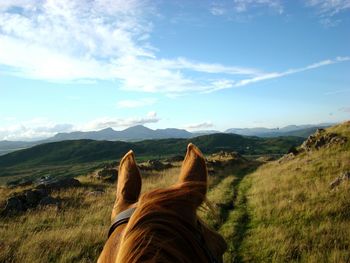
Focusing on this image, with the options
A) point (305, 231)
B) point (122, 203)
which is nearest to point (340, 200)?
point (305, 231)

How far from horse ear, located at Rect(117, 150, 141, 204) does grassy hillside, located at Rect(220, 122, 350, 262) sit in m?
6.35

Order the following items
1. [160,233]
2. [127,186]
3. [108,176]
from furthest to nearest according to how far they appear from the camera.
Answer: [108,176] < [127,186] < [160,233]

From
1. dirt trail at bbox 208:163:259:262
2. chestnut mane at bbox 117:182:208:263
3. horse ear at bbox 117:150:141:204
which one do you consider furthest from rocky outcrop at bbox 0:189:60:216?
chestnut mane at bbox 117:182:208:263

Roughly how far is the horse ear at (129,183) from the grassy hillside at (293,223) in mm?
6353

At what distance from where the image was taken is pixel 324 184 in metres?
14.5

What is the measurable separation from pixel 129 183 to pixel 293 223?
29.5 feet

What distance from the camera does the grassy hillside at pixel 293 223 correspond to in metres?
8.46

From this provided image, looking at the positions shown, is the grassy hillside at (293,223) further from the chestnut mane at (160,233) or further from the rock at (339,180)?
the chestnut mane at (160,233)

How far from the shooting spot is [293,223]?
10625mm

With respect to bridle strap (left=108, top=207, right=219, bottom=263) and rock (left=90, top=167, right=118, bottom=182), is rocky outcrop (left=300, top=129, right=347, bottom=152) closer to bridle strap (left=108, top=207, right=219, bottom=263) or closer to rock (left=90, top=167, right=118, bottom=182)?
rock (left=90, top=167, right=118, bottom=182)

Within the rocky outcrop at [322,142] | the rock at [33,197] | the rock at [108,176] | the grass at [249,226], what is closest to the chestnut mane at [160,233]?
the grass at [249,226]

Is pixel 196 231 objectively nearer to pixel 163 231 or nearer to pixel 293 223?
pixel 163 231

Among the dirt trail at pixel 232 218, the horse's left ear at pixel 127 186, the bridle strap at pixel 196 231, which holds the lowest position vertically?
the dirt trail at pixel 232 218

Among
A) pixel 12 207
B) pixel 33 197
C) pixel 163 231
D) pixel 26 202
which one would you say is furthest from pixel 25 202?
pixel 163 231
